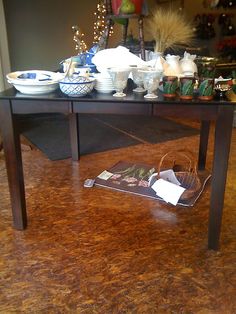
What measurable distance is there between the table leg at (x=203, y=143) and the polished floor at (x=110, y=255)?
0.25 m

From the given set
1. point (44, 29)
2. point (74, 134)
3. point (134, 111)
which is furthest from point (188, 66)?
point (44, 29)

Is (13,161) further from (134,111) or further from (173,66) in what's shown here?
(173,66)

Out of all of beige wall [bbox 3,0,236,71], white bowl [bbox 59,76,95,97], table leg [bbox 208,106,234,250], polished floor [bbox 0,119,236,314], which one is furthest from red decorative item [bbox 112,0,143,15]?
beige wall [bbox 3,0,236,71]

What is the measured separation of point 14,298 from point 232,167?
174 cm

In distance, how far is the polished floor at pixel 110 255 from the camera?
1.23 meters

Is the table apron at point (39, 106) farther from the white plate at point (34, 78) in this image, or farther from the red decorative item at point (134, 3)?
the red decorative item at point (134, 3)

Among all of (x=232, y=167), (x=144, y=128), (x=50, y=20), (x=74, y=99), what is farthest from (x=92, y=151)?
(x=50, y=20)

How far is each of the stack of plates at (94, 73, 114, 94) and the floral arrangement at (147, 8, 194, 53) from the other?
42 cm

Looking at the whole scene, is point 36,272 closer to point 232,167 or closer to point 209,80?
point 209,80

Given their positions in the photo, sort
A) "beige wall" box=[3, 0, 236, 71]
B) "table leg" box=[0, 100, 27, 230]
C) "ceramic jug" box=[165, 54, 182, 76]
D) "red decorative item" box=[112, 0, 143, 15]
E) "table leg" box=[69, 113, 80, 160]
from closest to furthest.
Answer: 1. "table leg" box=[0, 100, 27, 230]
2. "ceramic jug" box=[165, 54, 182, 76]
3. "red decorative item" box=[112, 0, 143, 15]
4. "table leg" box=[69, 113, 80, 160]
5. "beige wall" box=[3, 0, 236, 71]

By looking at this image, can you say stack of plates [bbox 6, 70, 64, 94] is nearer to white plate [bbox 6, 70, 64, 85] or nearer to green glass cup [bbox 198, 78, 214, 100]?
white plate [bbox 6, 70, 64, 85]

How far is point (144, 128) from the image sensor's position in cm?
338

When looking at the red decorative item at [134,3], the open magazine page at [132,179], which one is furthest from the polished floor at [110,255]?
the red decorative item at [134,3]

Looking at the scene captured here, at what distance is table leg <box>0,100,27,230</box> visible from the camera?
1.44m
